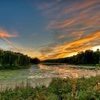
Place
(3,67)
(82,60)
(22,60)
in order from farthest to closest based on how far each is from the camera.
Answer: (82,60), (22,60), (3,67)

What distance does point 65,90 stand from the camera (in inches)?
547

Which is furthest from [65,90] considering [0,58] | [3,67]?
[0,58]

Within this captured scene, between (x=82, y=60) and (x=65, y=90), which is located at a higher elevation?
(x=82, y=60)

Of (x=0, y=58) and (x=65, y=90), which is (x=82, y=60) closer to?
(x=0, y=58)

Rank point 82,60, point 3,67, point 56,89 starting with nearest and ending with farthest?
point 56,89
point 3,67
point 82,60

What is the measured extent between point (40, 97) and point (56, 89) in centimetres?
363

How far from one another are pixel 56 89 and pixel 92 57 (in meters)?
165

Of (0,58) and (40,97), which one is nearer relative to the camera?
(40,97)

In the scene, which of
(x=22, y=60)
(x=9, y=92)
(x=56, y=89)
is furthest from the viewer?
(x=22, y=60)

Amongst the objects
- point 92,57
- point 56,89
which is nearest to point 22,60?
point 92,57

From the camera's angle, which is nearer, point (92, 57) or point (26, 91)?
point (26, 91)

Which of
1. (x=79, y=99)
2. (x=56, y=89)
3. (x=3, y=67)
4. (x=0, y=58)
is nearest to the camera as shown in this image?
(x=79, y=99)

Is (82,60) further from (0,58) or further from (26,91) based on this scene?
(26,91)

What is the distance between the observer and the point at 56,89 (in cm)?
1489
